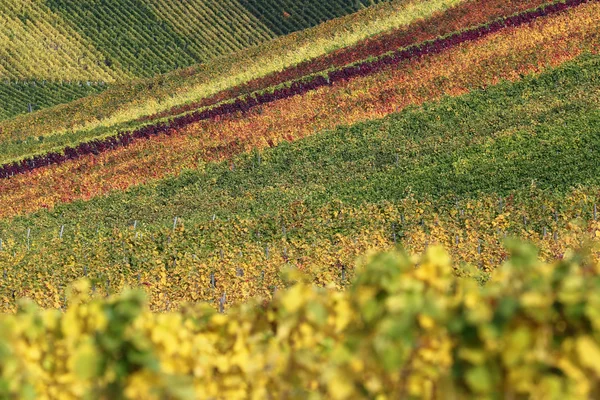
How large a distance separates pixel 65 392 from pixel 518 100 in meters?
34.9

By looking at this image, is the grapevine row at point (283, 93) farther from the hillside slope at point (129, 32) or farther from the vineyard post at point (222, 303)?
the hillside slope at point (129, 32)

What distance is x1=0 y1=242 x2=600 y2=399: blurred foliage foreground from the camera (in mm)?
5633

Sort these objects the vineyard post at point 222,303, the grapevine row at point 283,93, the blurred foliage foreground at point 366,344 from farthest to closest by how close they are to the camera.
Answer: the grapevine row at point 283,93 < the vineyard post at point 222,303 < the blurred foliage foreground at point 366,344

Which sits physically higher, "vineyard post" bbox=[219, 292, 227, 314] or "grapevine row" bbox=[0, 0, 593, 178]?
"grapevine row" bbox=[0, 0, 593, 178]

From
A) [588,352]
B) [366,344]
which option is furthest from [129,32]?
[588,352]

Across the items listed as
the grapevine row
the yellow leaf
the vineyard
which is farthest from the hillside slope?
the yellow leaf

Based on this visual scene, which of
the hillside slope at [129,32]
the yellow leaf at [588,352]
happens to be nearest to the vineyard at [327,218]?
the yellow leaf at [588,352]

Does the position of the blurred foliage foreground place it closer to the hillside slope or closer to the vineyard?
the vineyard

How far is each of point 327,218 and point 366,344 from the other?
25068 mm

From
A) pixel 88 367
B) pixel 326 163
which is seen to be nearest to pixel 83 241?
pixel 326 163

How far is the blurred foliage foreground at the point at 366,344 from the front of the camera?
5.63 m

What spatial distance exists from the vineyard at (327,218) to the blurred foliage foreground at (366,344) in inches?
0.7

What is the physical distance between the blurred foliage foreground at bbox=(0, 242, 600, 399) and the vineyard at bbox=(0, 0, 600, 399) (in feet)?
0.06

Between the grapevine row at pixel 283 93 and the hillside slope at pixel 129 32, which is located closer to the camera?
the grapevine row at pixel 283 93
